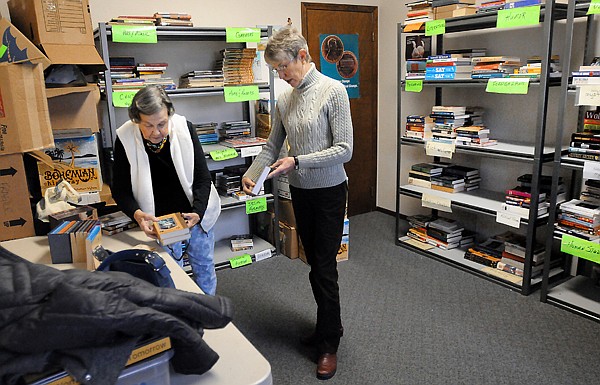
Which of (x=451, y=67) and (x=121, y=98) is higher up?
(x=451, y=67)

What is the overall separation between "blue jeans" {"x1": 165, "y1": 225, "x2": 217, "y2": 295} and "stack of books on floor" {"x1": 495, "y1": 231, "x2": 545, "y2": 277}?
6.31 feet

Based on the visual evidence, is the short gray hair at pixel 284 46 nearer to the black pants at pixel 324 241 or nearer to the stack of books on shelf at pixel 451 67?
the black pants at pixel 324 241

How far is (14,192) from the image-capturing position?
2.03 m

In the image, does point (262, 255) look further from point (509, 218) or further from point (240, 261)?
point (509, 218)

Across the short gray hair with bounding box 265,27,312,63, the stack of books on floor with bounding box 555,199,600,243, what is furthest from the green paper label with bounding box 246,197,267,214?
the stack of books on floor with bounding box 555,199,600,243

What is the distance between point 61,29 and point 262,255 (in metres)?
Answer: 1.95

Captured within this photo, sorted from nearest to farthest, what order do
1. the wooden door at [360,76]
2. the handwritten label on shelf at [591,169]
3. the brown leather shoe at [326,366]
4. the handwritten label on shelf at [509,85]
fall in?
the brown leather shoe at [326,366] < the handwritten label on shelf at [591,169] < the handwritten label on shelf at [509,85] < the wooden door at [360,76]

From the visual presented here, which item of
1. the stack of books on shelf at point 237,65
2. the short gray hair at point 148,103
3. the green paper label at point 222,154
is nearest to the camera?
the short gray hair at point 148,103

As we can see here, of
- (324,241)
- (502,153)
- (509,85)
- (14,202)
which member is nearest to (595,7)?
(509,85)

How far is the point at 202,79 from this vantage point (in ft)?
10.4

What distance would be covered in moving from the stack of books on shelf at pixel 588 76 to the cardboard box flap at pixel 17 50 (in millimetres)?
2554

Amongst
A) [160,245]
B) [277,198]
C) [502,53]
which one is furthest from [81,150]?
[502,53]

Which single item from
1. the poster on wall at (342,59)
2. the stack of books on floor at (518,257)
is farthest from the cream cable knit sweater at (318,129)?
the poster on wall at (342,59)

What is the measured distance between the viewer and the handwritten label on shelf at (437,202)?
3.23 metres
